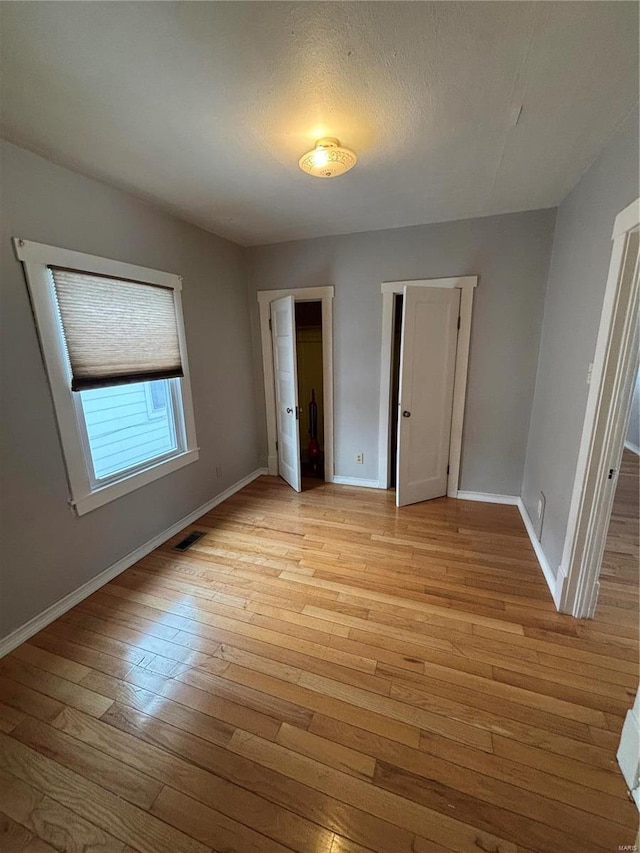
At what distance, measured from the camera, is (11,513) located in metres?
1.69

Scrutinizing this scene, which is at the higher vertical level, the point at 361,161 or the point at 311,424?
the point at 361,161

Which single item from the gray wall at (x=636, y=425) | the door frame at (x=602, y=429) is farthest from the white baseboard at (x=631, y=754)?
the gray wall at (x=636, y=425)

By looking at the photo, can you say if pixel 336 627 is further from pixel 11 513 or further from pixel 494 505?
pixel 494 505

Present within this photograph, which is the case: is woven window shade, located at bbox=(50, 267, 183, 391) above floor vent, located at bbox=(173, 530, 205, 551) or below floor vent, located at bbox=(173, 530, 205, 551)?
→ above

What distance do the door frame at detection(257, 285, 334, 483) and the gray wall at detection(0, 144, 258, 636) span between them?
630 mm

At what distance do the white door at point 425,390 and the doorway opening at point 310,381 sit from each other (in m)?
1.34

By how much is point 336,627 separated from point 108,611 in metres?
1.38

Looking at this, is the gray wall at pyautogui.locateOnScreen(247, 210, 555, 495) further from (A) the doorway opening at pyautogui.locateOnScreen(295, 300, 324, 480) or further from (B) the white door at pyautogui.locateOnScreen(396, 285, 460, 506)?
(A) the doorway opening at pyautogui.locateOnScreen(295, 300, 324, 480)

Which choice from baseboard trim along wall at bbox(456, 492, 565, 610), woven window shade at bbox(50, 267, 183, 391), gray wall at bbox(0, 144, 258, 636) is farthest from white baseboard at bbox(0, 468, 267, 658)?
baseboard trim along wall at bbox(456, 492, 565, 610)

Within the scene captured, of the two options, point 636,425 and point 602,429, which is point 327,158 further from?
point 636,425

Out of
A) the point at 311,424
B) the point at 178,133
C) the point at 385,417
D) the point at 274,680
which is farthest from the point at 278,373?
the point at 274,680

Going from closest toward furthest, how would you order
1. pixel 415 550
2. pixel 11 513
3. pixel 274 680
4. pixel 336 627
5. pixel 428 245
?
pixel 274 680
pixel 11 513
pixel 336 627
pixel 415 550
pixel 428 245

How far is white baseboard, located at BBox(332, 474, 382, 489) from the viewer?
3.54m

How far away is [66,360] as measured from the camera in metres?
→ 1.87
